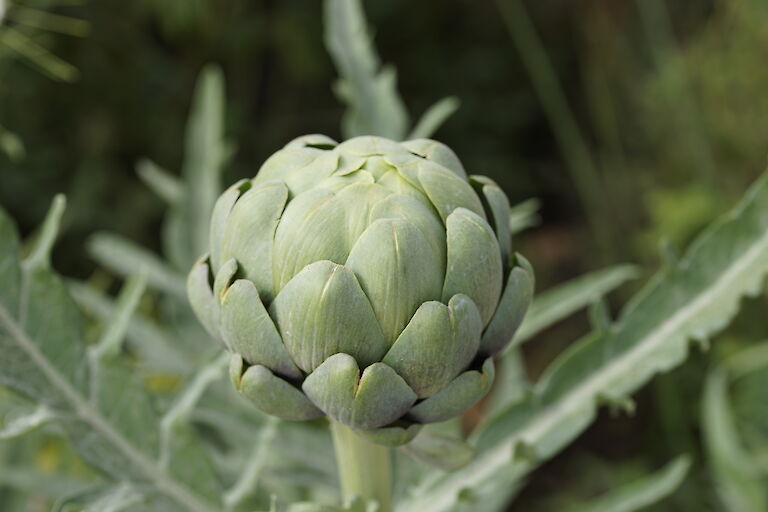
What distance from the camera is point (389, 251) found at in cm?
43

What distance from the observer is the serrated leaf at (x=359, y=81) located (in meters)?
0.77

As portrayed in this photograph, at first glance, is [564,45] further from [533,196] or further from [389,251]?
[389,251]

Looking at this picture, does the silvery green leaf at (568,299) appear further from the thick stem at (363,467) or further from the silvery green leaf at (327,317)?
the silvery green leaf at (327,317)

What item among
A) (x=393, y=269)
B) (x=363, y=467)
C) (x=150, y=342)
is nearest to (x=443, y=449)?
(x=363, y=467)

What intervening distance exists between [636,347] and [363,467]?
0.22 m

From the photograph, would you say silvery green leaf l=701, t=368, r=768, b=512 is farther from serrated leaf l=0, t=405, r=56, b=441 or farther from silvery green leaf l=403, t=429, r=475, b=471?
serrated leaf l=0, t=405, r=56, b=441

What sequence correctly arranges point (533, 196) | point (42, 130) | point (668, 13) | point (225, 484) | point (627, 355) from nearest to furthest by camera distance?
point (627, 355), point (225, 484), point (42, 130), point (668, 13), point (533, 196)

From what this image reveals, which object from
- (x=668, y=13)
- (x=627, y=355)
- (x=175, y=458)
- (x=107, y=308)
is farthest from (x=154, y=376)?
(x=668, y=13)

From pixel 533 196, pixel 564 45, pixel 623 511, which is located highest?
pixel 623 511

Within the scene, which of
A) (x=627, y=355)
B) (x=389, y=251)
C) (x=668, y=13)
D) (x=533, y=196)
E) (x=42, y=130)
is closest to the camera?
(x=389, y=251)

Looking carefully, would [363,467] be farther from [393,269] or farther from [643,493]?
[643,493]

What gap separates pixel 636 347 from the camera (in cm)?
65

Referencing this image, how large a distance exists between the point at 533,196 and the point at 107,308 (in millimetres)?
1352

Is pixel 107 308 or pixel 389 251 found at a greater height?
pixel 389 251
